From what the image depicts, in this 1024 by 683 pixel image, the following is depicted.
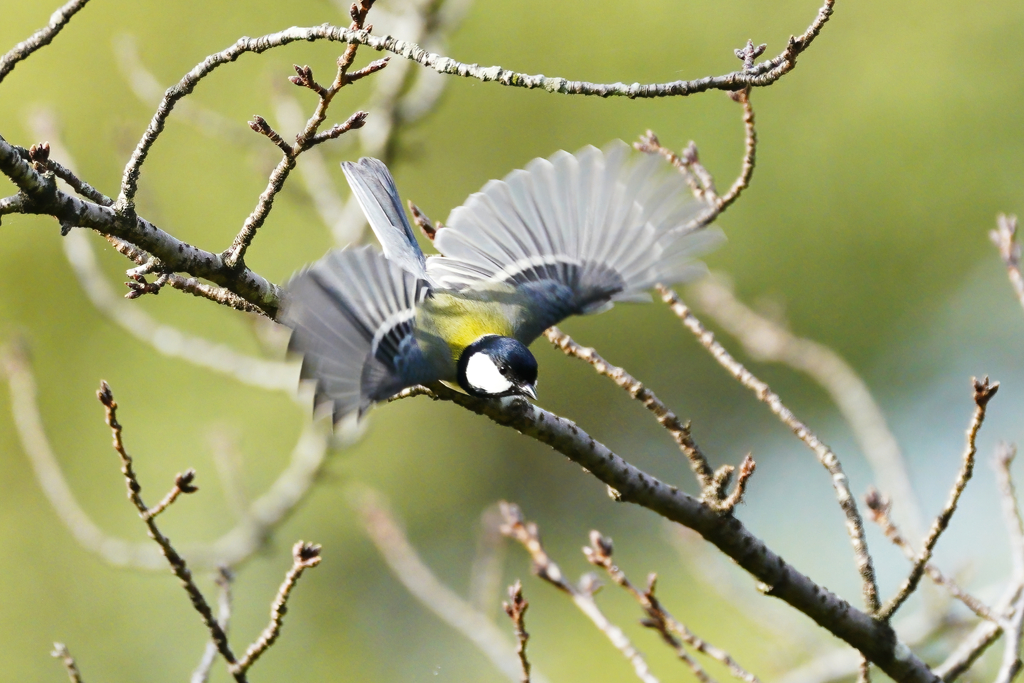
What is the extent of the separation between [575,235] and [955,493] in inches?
31.6

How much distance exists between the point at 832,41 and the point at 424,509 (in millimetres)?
5031

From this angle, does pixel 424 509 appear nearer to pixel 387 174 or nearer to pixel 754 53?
pixel 387 174

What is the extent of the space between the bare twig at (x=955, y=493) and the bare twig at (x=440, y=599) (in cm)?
65

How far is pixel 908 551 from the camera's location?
1717 mm

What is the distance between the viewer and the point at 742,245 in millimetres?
7742

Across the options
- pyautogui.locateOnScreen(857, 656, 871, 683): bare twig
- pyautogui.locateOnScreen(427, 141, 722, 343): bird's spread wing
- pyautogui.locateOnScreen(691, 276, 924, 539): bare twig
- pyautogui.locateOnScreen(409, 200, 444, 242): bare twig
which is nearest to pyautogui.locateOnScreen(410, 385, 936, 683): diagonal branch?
pyautogui.locateOnScreen(857, 656, 871, 683): bare twig

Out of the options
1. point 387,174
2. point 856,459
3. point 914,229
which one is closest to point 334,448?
point 387,174

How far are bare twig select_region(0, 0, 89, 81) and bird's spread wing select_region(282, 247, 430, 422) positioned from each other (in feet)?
1.38

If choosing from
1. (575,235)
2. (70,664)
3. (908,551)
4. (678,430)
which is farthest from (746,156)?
(70,664)

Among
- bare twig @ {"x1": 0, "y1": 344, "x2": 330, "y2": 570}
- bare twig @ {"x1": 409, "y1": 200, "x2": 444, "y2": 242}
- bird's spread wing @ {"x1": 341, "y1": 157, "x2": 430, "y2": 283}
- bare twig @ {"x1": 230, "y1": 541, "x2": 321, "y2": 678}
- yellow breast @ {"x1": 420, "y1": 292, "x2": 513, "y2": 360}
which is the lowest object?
bare twig @ {"x1": 230, "y1": 541, "x2": 321, "y2": 678}

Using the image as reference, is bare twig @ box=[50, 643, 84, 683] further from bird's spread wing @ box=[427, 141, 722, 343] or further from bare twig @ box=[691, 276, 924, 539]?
bare twig @ box=[691, 276, 924, 539]

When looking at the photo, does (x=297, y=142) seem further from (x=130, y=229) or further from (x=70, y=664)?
(x=70, y=664)

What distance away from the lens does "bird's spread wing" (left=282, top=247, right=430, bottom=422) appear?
1.35 meters

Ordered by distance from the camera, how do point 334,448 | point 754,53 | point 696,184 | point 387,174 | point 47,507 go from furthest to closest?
point 47,507
point 334,448
point 387,174
point 696,184
point 754,53
